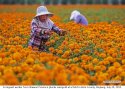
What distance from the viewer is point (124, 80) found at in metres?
3.76

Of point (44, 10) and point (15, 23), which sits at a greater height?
point (44, 10)

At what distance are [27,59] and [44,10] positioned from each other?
6.35 ft

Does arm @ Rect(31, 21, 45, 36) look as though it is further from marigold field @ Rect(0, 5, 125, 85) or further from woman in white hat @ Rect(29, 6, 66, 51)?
marigold field @ Rect(0, 5, 125, 85)

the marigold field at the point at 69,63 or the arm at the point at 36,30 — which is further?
the arm at the point at 36,30

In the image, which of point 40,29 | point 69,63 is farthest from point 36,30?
point 69,63

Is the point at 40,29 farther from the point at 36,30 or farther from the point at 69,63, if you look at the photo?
the point at 69,63

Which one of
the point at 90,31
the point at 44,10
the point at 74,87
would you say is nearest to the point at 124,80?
the point at 74,87

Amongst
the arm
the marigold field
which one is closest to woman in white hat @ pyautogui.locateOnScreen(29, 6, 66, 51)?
the arm

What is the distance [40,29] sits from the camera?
577 cm

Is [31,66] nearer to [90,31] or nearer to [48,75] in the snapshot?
[48,75]

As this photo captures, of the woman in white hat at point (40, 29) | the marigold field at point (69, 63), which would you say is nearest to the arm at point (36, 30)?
the woman in white hat at point (40, 29)

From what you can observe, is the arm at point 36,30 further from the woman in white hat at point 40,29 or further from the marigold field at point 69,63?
the marigold field at point 69,63

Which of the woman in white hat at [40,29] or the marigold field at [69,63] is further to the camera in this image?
the woman in white hat at [40,29]

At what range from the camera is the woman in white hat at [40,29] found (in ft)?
18.9
